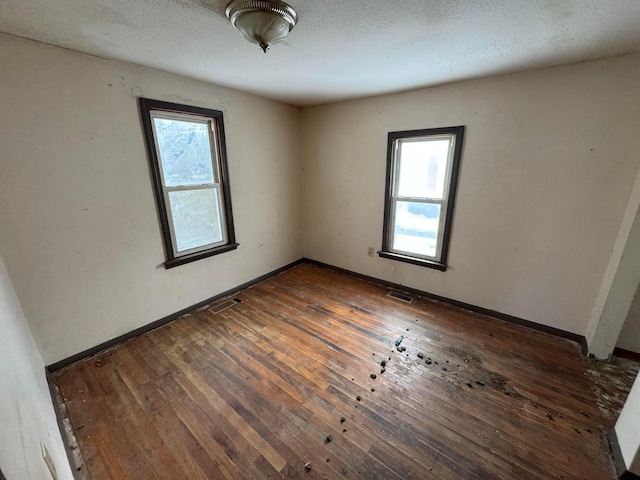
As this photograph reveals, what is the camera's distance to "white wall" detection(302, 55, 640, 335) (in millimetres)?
1931

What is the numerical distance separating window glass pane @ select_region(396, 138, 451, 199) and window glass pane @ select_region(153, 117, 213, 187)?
211 cm

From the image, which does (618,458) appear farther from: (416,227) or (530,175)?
(416,227)

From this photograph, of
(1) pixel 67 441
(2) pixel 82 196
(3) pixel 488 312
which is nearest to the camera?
(1) pixel 67 441

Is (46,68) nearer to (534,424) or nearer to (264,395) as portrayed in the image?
(264,395)

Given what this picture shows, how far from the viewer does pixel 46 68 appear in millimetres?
1685

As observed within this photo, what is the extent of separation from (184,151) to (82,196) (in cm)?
90

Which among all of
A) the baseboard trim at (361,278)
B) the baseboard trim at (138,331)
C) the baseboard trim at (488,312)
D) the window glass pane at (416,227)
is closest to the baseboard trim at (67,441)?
the baseboard trim at (138,331)

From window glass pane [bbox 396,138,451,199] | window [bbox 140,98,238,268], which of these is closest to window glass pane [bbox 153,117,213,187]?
window [bbox 140,98,238,268]

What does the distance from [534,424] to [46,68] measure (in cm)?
381

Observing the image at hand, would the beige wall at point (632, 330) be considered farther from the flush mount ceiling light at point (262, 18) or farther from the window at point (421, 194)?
the flush mount ceiling light at point (262, 18)

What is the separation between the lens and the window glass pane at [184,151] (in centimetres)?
233

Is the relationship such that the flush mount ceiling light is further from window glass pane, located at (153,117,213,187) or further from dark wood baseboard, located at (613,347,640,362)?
dark wood baseboard, located at (613,347,640,362)

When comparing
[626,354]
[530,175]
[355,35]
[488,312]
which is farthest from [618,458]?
[355,35]

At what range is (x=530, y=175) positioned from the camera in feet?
7.32
